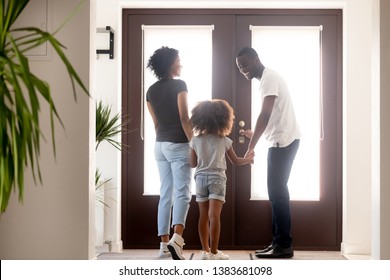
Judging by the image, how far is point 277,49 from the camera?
5566 mm

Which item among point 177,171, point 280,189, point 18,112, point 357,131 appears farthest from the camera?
point 357,131

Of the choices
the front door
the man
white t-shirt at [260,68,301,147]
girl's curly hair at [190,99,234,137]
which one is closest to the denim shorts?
girl's curly hair at [190,99,234,137]

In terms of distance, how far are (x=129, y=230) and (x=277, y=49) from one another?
1778mm

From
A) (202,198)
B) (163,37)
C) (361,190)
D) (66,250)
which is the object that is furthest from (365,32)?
(66,250)

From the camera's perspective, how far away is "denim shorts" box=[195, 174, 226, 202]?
4434 mm

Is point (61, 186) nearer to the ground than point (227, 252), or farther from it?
farther from it

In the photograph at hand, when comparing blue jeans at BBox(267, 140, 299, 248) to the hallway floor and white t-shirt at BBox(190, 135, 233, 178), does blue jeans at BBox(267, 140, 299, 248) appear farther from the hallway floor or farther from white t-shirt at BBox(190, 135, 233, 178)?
white t-shirt at BBox(190, 135, 233, 178)

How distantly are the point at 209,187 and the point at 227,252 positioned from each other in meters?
1.14

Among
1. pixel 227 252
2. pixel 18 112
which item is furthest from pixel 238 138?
pixel 18 112

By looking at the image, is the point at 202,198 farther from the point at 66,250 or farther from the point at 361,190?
the point at 361,190

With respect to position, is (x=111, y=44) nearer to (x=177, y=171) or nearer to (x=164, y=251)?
(x=177, y=171)

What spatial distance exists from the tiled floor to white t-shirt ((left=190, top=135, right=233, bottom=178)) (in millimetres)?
810

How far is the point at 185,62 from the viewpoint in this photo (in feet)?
18.4

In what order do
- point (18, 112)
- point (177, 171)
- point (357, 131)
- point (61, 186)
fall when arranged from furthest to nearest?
point (357, 131) < point (177, 171) < point (61, 186) < point (18, 112)
